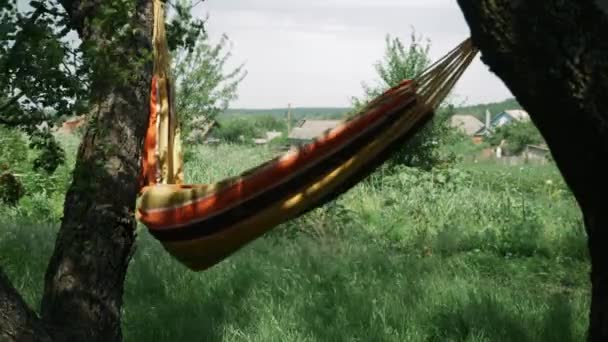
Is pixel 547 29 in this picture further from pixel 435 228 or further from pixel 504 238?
pixel 435 228

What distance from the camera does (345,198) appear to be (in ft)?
23.8

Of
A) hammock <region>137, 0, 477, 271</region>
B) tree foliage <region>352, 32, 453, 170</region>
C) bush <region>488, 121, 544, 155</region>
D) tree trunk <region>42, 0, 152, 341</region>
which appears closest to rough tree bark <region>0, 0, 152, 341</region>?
tree trunk <region>42, 0, 152, 341</region>

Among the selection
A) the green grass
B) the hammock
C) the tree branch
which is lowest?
the green grass

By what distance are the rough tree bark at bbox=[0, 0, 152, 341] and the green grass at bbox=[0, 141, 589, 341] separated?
0.86 m

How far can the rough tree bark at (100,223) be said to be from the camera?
2152 millimetres

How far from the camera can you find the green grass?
10.1ft

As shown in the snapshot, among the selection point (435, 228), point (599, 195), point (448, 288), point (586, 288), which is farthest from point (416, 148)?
point (599, 195)

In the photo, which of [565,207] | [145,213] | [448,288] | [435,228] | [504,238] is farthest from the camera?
[565,207]

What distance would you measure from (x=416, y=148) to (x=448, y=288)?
23.3ft

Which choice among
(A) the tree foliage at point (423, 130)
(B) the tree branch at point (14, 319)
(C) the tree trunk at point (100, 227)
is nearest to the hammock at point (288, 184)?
(C) the tree trunk at point (100, 227)

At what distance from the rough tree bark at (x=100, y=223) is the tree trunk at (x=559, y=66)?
0.95m

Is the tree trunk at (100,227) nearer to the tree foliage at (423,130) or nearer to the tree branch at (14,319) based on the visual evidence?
the tree branch at (14,319)

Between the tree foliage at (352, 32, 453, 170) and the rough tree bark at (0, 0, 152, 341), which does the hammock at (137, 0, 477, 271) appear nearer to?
the rough tree bark at (0, 0, 152, 341)

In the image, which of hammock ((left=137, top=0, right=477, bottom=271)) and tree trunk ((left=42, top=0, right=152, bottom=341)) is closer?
tree trunk ((left=42, top=0, right=152, bottom=341))
